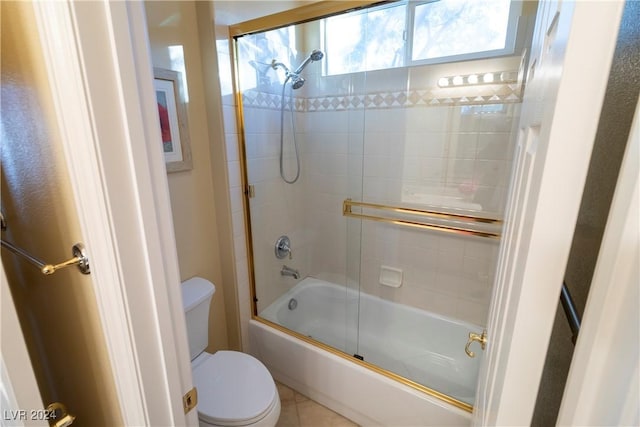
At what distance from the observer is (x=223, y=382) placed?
4.51ft

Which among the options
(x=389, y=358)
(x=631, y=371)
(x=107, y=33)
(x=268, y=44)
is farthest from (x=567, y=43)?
(x=389, y=358)

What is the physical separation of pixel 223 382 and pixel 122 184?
1.15 m

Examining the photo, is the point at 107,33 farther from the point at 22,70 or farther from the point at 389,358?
the point at 389,358

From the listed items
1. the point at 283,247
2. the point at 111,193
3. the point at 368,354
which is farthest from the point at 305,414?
the point at 111,193

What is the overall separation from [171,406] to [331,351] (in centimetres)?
108

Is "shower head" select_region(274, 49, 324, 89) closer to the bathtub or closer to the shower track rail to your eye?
the shower track rail

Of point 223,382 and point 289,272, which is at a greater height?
point 289,272

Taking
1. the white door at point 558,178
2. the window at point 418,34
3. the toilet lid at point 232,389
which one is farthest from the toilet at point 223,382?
the window at point 418,34

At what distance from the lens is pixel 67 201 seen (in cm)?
69

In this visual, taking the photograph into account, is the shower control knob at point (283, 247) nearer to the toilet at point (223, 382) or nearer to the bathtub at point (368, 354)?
the bathtub at point (368, 354)

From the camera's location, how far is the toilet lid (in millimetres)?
1214

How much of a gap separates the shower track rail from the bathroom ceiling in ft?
4.05

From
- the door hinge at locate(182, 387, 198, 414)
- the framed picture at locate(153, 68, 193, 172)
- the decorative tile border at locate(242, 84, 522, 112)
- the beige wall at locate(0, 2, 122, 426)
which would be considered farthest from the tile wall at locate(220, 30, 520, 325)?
the door hinge at locate(182, 387, 198, 414)

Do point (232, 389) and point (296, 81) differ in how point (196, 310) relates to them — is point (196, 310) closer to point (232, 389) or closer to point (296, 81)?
point (232, 389)
